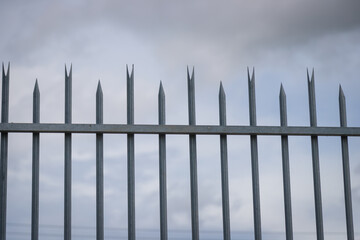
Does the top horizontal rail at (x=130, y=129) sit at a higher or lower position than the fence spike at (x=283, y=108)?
lower

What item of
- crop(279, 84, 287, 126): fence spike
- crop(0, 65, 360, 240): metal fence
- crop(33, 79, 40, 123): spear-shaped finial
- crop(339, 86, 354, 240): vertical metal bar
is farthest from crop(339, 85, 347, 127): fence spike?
crop(33, 79, 40, 123): spear-shaped finial

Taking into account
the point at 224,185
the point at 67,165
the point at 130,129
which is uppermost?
the point at 130,129

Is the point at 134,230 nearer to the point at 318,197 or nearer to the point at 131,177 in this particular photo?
the point at 131,177

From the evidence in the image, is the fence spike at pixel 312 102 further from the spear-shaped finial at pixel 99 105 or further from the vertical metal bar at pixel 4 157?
the vertical metal bar at pixel 4 157

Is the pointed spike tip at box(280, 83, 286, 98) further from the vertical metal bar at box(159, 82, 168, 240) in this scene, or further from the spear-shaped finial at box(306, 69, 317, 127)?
the vertical metal bar at box(159, 82, 168, 240)

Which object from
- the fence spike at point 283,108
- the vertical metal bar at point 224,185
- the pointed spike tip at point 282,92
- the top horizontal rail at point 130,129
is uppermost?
the pointed spike tip at point 282,92

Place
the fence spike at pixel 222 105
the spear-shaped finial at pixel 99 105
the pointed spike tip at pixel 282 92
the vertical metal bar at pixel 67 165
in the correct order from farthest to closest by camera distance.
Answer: the pointed spike tip at pixel 282 92 < the fence spike at pixel 222 105 < the spear-shaped finial at pixel 99 105 < the vertical metal bar at pixel 67 165

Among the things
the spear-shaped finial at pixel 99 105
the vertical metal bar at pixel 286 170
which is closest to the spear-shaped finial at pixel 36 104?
the spear-shaped finial at pixel 99 105

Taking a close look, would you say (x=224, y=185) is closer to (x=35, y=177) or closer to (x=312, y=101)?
(x=312, y=101)

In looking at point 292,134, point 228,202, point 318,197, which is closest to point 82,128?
point 228,202

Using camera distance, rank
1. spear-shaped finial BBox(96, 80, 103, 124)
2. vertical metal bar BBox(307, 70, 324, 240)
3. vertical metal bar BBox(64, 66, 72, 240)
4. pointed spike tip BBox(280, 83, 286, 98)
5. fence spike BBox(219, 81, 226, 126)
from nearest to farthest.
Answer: vertical metal bar BBox(64, 66, 72, 240) → spear-shaped finial BBox(96, 80, 103, 124) → fence spike BBox(219, 81, 226, 126) → vertical metal bar BBox(307, 70, 324, 240) → pointed spike tip BBox(280, 83, 286, 98)

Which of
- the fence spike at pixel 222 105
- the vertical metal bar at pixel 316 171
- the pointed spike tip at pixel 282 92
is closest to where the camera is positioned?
the fence spike at pixel 222 105

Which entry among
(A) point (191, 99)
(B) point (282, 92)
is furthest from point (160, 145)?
(B) point (282, 92)

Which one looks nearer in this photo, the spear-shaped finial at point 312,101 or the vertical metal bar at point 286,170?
the vertical metal bar at point 286,170
